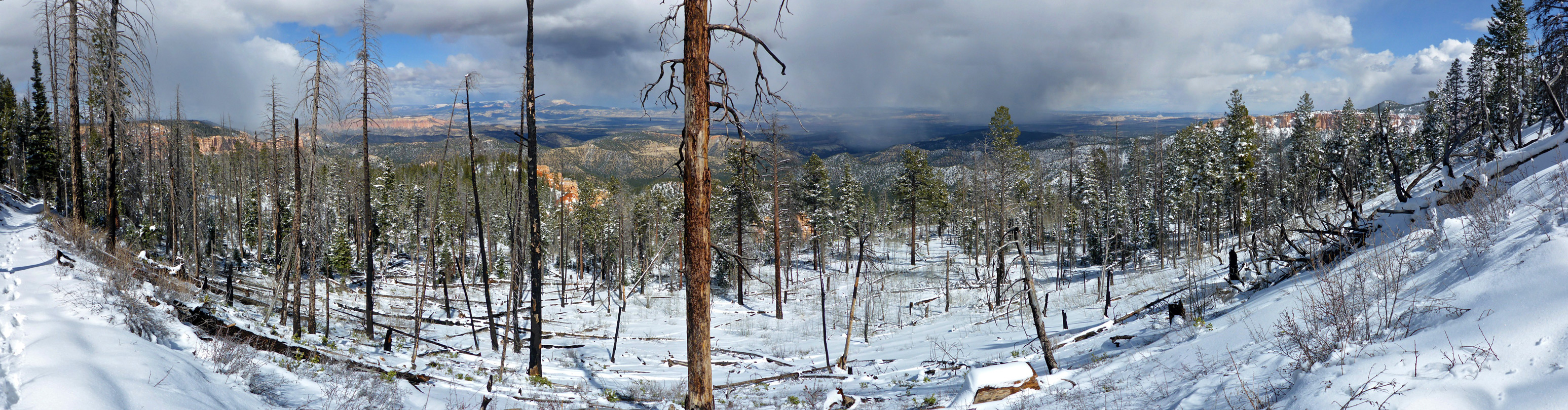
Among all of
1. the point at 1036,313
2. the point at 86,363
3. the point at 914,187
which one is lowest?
the point at 1036,313

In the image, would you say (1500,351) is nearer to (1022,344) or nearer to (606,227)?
(1022,344)

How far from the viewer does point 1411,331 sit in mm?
5398

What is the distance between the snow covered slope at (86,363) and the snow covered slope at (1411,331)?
9.41m

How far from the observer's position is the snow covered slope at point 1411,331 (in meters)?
4.30

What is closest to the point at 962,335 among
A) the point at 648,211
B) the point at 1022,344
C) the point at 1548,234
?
the point at 1022,344

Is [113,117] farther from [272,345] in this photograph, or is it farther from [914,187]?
[914,187]

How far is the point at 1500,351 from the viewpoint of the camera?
14.2 feet

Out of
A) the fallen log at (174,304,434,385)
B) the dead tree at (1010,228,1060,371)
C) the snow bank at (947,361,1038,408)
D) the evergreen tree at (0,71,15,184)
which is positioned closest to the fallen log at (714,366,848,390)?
the dead tree at (1010,228,1060,371)

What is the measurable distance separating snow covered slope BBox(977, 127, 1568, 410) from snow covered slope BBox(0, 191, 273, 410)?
9.41 meters

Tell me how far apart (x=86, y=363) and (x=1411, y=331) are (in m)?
13.0

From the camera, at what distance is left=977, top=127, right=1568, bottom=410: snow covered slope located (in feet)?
14.1

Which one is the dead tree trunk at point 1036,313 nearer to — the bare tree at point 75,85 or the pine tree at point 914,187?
the bare tree at point 75,85

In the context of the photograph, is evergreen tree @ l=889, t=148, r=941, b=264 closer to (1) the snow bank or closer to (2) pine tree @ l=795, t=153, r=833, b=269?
(2) pine tree @ l=795, t=153, r=833, b=269

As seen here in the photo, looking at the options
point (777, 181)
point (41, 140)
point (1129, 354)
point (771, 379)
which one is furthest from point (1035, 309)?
point (41, 140)
